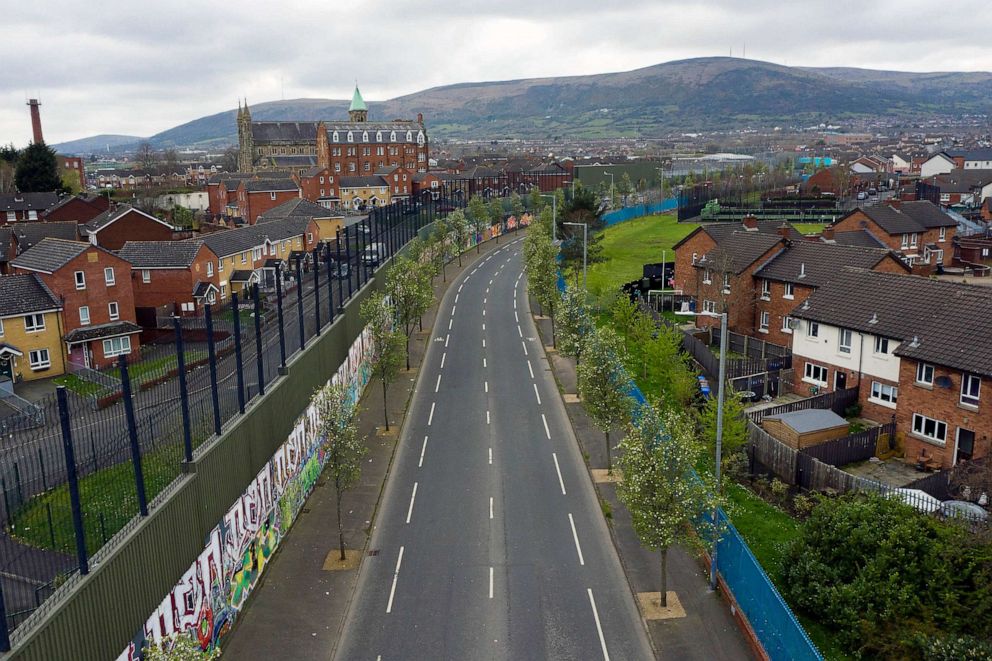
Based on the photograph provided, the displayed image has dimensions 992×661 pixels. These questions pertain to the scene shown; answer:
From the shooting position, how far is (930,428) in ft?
102

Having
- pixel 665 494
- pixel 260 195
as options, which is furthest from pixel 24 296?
pixel 260 195

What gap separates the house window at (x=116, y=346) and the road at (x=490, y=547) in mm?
24059

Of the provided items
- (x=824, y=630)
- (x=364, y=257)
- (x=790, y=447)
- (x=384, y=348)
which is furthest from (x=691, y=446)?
(x=364, y=257)

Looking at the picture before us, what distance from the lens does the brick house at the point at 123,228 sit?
8075 cm

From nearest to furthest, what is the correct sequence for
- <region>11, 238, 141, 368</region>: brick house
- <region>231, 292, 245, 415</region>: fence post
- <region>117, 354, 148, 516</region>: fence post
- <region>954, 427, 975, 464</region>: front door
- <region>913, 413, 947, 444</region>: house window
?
<region>117, 354, 148, 516</region>: fence post, <region>231, 292, 245, 415</region>: fence post, <region>954, 427, 975, 464</region>: front door, <region>913, 413, 947, 444</region>: house window, <region>11, 238, 141, 368</region>: brick house

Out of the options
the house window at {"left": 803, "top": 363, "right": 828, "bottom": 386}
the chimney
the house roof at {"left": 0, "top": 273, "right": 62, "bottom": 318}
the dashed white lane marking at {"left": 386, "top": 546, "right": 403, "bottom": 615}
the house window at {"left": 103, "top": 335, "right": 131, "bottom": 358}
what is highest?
the chimney

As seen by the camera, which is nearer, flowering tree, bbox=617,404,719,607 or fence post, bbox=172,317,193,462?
fence post, bbox=172,317,193,462

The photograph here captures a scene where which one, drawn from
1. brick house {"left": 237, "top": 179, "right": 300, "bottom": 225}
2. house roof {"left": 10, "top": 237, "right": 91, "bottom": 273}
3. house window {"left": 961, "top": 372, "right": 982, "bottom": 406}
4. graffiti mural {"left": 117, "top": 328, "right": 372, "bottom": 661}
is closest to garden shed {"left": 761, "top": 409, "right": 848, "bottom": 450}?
house window {"left": 961, "top": 372, "right": 982, "bottom": 406}

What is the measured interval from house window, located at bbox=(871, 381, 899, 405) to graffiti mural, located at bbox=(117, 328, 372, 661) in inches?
1024

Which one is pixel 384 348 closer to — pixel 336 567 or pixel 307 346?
pixel 307 346

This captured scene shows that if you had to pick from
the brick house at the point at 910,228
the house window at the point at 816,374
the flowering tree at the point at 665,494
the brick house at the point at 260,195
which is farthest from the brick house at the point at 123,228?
the flowering tree at the point at 665,494

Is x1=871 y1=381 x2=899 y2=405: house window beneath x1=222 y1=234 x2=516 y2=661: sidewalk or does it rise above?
above

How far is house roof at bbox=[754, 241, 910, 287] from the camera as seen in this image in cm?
4534

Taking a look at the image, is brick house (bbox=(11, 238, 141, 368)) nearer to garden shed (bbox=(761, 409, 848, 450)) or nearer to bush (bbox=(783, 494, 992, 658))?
garden shed (bbox=(761, 409, 848, 450))
